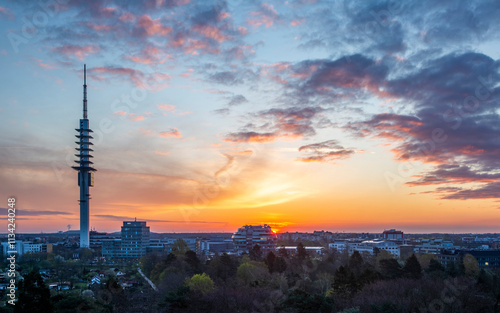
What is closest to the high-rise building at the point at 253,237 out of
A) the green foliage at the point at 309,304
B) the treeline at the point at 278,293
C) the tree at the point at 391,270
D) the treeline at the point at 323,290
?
the treeline at the point at 278,293

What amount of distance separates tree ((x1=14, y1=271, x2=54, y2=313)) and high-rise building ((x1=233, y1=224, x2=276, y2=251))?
106652 millimetres

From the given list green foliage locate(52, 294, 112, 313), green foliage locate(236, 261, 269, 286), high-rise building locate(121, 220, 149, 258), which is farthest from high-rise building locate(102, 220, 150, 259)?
green foliage locate(52, 294, 112, 313)

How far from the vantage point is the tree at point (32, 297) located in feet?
88.1

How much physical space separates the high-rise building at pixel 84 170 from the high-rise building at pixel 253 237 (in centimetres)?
4571

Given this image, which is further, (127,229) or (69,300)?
(127,229)

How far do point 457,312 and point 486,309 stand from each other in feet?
11.1

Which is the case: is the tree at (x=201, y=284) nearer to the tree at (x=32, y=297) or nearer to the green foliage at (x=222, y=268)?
the green foliage at (x=222, y=268)

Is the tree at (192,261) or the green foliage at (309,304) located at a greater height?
the tree at (192,261)

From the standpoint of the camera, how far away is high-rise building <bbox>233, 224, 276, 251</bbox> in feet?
440

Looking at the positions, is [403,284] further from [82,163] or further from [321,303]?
[82,163]

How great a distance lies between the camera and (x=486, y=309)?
31.3 meters

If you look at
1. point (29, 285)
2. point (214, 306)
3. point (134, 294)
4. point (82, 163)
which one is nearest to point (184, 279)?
point (134, 294)

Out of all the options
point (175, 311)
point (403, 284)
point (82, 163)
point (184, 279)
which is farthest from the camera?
point (82, 163)

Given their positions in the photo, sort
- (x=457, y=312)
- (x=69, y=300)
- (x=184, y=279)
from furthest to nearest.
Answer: (x=184, y=279) → (x=69, y=300) → (x=457, y=312)
